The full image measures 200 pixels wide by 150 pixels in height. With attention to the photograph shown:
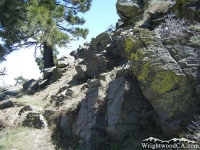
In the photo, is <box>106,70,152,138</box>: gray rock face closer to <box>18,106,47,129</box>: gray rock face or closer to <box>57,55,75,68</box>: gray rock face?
<box>18,106,47,129</box>: gray rock face

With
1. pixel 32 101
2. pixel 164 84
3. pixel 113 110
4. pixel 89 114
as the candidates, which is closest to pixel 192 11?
pixel 164 84

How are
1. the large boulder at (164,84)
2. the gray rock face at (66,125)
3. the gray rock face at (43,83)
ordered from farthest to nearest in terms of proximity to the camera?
the gray rock face at (43,83), the gray rock face at (66,125), the large boulder at (164,84)

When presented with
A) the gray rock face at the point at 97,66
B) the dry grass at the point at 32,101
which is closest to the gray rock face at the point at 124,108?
the gray rock face at the point at 97,66

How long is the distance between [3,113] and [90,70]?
3.49 metres

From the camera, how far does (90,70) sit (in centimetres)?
898

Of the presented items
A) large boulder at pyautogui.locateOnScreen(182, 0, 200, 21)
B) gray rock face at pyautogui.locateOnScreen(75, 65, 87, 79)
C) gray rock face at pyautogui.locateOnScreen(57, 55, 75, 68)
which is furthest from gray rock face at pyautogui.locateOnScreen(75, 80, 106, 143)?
gray rock face at pyautogui.locateOnScreen(57, 55, 75, 68)

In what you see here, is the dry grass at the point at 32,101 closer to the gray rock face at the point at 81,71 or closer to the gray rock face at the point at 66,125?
the gray rock face at the point at 81,71

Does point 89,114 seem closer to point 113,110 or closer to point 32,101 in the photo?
point 113,110

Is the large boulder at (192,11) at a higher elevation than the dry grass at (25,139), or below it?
higher

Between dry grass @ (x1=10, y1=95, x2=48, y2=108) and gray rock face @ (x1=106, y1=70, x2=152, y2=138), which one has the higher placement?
dry grass @ (x1=10, y1=95, x2=48, y2=108)

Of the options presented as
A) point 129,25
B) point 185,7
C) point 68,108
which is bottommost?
point 68,108

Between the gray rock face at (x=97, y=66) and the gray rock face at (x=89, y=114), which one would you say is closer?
the gray rock face at (x=89, y=114)

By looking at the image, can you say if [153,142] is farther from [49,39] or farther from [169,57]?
[49,39]

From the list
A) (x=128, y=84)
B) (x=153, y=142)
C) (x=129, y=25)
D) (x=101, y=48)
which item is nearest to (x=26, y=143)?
(x=128, y=84)
